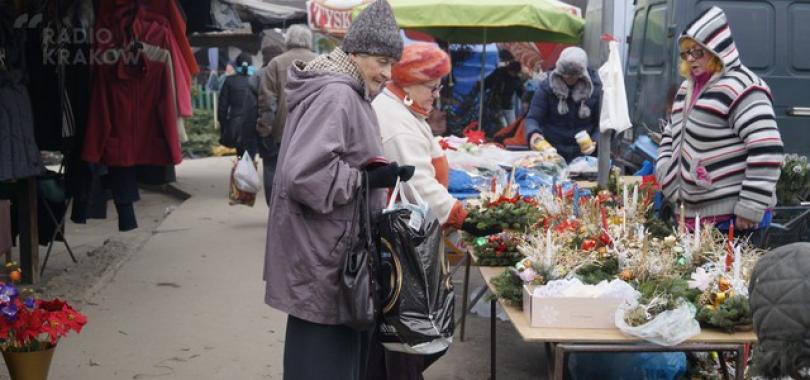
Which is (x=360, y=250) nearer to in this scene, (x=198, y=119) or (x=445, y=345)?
(x=445, y=345)

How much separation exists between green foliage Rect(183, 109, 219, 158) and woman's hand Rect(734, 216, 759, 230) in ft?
46.7

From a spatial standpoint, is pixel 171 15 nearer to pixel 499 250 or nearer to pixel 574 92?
pixel 499 250

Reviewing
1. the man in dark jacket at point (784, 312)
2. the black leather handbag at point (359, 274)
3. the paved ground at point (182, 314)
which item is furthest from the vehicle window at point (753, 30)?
the man in dark jacket at point (784, 312)

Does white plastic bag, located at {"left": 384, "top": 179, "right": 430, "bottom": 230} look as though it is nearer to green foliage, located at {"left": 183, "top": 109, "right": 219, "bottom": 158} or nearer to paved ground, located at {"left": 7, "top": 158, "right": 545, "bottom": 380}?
paved ground, located at {"left": 7, "top": 158, "right": 545, "bottom": 380}

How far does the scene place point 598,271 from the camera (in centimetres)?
414

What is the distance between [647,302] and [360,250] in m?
1.14

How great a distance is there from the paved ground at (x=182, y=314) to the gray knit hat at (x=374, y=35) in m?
1.07

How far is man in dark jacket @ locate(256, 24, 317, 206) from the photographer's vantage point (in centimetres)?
904

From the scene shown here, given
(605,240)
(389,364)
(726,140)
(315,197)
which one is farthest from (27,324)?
(726,140)

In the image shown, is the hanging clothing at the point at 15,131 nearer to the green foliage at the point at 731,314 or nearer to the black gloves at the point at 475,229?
the black gloves at the point at 475,229

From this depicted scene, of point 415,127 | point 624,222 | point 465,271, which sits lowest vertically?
point 465,271

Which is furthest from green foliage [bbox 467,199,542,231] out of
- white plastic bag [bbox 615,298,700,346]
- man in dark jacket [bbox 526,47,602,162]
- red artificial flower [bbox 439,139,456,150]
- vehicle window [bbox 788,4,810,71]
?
vehicle window [bbox 788,4,810,71]

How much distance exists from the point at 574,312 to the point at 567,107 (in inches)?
180

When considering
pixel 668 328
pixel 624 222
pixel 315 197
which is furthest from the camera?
pixel 624 222
